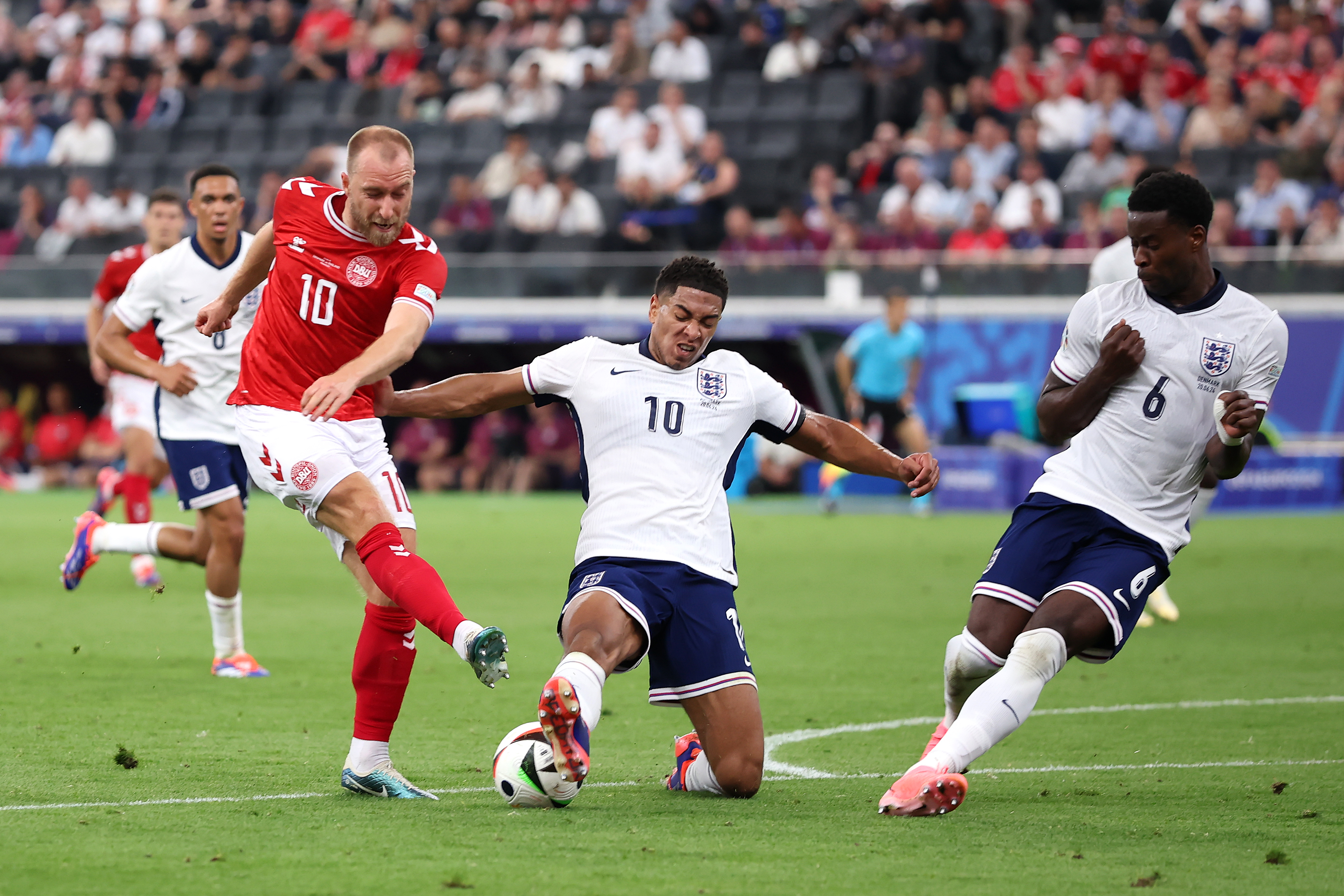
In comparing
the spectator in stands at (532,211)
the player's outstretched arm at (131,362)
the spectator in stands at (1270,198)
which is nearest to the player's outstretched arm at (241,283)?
the player's outstretched arm at (131,362)

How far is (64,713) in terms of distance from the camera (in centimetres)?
690

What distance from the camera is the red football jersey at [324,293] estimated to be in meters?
5.68

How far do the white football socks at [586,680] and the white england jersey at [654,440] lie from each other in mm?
575

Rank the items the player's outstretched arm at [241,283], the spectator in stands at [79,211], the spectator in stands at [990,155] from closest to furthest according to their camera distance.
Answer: the player's outstretched arm at [241,283]
the spectator in stands at [990,155]
the spectator in stands at [79,211]

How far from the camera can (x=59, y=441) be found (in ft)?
78.7

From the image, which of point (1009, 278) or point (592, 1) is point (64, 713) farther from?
point (592, 1)

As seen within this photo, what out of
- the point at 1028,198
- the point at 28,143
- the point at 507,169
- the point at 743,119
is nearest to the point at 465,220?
the point at 507,169

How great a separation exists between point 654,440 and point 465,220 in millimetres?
16720

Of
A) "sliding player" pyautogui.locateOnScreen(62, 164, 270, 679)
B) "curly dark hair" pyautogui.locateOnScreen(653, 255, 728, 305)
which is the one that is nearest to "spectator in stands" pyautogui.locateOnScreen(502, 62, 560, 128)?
"sliding player" pyautogui.locateOnScreen(62, 164, 270, 679)

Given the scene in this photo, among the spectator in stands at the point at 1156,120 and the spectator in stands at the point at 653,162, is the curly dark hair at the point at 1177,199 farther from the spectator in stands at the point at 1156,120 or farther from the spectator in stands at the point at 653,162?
the spectator in stands at the point at 653,162

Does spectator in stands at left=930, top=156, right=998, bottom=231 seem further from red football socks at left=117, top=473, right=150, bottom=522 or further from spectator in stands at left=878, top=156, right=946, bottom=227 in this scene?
red football socks at left=117, top=473, right=150, bottom=522

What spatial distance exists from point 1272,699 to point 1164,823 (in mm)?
2913

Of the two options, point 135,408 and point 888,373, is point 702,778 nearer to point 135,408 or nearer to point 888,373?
point 135,408

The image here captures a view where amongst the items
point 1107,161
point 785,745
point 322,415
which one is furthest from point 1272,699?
point 1107,161
